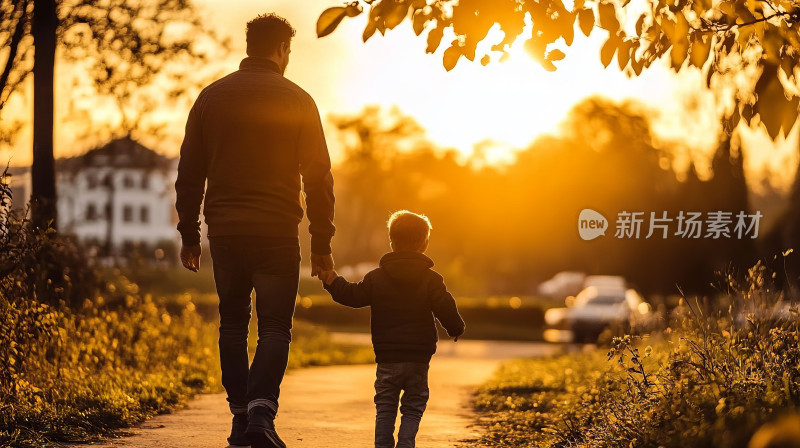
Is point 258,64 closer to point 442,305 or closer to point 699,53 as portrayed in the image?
point 442,305

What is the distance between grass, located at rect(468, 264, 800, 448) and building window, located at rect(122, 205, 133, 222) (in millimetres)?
113092

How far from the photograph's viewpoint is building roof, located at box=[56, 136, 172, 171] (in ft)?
65.5

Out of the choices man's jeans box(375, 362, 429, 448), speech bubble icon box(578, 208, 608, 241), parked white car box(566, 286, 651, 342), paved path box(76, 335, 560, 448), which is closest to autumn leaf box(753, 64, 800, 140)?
man's jeans box(375, 362, 429, 448)

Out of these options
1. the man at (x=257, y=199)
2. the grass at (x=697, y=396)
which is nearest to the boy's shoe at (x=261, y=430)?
the man at (x=257, y=199)

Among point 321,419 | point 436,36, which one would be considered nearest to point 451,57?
point 436,36

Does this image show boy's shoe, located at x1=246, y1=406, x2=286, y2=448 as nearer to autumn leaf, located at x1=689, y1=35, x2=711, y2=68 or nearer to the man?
the man

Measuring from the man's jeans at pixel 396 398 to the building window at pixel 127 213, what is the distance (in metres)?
116

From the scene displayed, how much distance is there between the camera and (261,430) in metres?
5.84

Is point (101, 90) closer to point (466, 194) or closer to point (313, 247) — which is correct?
point (313, 247)

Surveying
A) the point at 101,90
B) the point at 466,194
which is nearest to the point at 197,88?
the point at 101,90

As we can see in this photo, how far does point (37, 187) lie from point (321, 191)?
7419mm

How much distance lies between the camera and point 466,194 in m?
80.5

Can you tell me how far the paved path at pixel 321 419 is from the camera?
708cm

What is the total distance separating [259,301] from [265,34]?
1425 millimetres
